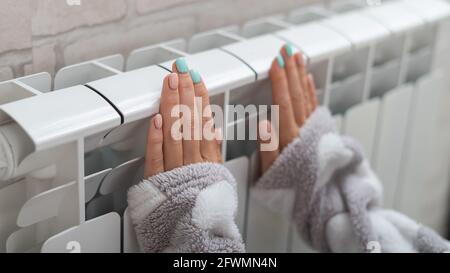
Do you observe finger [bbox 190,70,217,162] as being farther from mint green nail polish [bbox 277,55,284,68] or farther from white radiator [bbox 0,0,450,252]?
mint green nail polish [bbox 277,55,284,68]

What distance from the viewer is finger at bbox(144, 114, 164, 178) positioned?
2.47 ft

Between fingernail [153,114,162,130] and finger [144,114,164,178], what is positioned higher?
fingernail [153,114,162,130]

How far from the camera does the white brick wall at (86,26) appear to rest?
75cm

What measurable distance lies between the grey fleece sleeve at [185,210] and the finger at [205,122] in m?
0.02

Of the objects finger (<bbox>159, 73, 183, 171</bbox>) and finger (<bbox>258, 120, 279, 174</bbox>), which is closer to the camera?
finger (<bbox>159, 73, 183, 171</bbox>)

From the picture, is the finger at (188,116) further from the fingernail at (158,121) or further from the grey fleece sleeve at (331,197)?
the grey fleece sleeve at (331,197)

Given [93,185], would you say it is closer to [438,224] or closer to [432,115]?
[432,115]

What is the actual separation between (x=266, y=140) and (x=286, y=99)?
2.4 inches

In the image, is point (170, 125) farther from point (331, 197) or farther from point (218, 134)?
point (331, 197)

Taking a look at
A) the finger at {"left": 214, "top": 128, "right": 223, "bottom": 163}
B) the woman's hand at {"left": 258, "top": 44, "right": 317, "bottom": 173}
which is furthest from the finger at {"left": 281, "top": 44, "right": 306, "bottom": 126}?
the finger at {"left": 214, "top": 128, "right": 223, "bottom": 163}

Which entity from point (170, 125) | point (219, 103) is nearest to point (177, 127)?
point (170, 125)

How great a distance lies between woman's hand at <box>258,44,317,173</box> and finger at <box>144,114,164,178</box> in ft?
0.60

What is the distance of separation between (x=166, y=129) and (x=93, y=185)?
105 mm

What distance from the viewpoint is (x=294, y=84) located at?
90cm
